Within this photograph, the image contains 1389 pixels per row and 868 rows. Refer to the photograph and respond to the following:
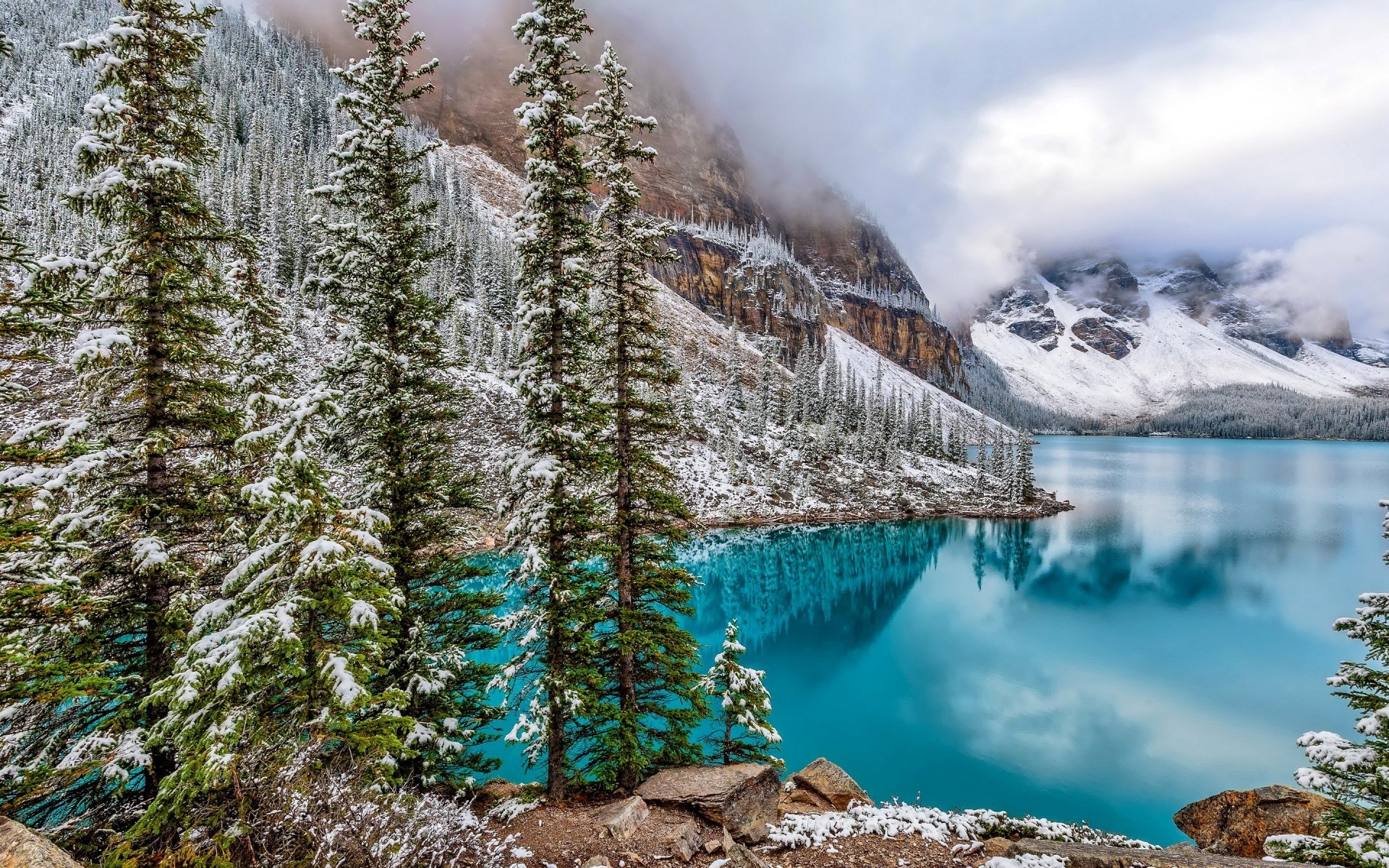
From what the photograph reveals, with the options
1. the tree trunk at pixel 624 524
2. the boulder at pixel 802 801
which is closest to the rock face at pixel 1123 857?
the boulder at pixel 802 801

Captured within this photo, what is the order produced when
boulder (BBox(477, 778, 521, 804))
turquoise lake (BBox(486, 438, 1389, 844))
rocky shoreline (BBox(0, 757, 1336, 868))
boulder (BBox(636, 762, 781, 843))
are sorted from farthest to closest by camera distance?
turquoise lake (BBox(486, 438, 1389, 844)) → boulder (BBox(477, 778, 521, 804)) → boulder (BBox(636, 762, 781, 843)) → rocky shoreline (BBox(0, 757, 1336, 868))

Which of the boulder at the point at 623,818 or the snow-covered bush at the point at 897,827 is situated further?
the snow-covered bush at the point at 897,827

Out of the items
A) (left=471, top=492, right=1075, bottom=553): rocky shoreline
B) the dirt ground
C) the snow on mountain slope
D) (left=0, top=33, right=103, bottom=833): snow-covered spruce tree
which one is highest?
the snow on mountain slope

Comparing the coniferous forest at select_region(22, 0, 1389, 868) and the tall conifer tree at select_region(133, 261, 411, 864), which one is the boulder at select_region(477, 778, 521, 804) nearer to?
the coniferous forest at select_region(22, 0, 1389, 868)

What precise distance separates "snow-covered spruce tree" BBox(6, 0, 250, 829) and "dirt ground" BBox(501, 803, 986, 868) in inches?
233

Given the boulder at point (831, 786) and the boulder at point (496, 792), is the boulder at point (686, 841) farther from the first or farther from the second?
the boulder at point (831, 786)

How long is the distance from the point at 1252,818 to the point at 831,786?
10077 mm

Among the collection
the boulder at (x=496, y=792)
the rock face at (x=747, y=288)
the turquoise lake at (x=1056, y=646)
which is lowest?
the turquoise lake at (x=1056, y=646)

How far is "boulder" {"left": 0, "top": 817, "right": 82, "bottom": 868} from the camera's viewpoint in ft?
15.0

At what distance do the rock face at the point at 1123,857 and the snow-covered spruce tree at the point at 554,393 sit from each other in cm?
848

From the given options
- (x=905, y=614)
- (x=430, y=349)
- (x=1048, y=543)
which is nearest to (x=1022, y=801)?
(x=905, y=614)

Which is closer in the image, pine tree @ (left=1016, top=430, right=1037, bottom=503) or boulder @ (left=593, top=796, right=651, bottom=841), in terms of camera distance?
boulder @ (left=593, top=796, right=651, bottom=841)

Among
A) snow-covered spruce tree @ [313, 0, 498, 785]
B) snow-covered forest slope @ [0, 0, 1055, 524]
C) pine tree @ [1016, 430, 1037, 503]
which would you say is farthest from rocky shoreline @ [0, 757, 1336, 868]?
pine tree @ [1016, 430, 1037, 503]

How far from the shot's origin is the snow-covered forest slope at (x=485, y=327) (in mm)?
67562
